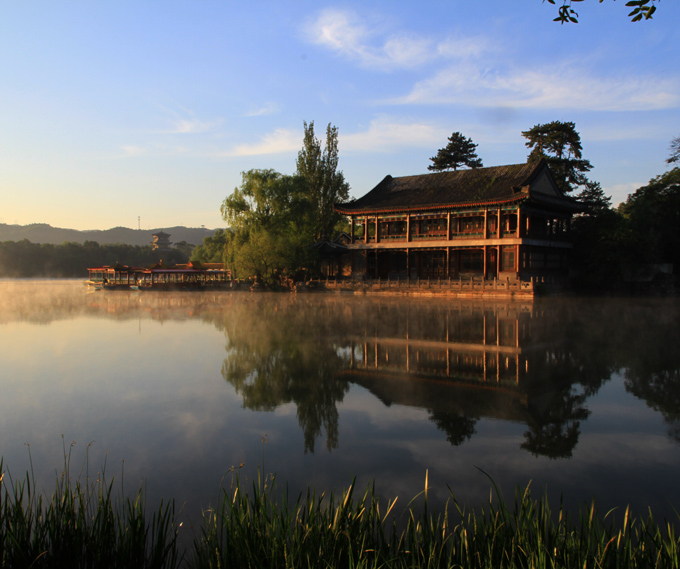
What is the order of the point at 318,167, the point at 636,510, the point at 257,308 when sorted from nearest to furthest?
the point at 636,510 < the point at 257,308 < the point at 318,167

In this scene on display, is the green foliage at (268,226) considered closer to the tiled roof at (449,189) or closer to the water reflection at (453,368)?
the tiled roof at (449,189)

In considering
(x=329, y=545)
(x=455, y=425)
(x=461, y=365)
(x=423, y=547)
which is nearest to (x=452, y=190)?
(x=461, y=365)

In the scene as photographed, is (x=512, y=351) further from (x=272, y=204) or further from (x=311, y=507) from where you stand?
(x=272, y=204)

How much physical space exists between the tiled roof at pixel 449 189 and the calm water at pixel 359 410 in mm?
22059

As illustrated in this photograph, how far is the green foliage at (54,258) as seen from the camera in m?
104

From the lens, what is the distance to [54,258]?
106 meters

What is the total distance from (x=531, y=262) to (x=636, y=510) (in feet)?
116

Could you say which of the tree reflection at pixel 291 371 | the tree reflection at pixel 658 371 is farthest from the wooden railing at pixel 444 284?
the tree reflection at pixel 291 371

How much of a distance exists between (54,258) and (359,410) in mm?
114117

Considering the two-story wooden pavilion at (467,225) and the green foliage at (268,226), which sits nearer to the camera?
the two-story wooden pavilion at (467,225)

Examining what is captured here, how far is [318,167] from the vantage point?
53750 mm

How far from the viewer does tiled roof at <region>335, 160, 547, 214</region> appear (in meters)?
38.0

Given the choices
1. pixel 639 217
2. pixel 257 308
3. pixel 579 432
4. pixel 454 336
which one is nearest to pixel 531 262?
pixel 639 217

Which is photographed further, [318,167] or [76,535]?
[318,167]
